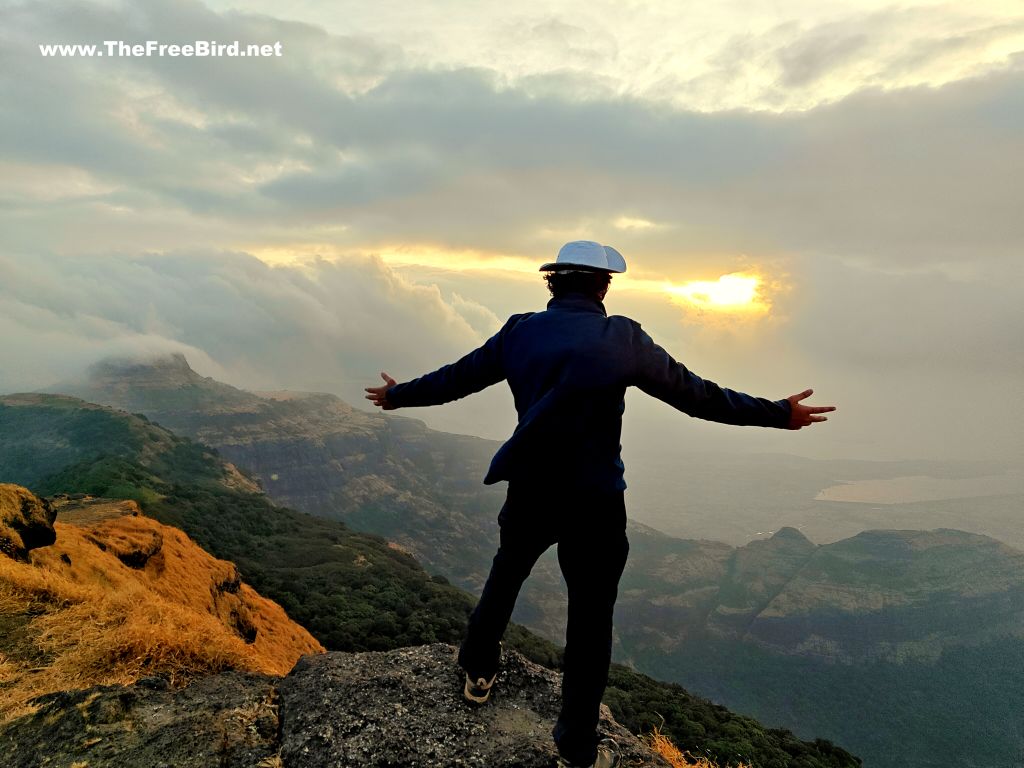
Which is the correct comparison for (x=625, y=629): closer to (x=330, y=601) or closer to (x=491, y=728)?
(x=330, y=601)

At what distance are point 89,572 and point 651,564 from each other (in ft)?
671

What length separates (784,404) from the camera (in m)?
4.53

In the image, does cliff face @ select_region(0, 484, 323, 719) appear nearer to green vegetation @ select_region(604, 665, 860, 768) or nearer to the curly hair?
the curly hair

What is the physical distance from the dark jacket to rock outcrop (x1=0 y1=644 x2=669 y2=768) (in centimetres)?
221

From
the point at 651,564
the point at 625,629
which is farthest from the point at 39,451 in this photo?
the point at 651,564

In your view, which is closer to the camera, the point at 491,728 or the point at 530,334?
the point at 530,334

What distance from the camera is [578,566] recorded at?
4.41m

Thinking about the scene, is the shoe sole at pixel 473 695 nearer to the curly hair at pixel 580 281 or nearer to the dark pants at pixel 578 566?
the dark pants at pixel 578 566

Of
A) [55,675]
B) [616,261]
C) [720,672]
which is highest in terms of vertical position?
[616,261]

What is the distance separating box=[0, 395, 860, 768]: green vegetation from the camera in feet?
102

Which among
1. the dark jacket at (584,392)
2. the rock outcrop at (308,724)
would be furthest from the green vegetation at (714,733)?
the dark jacket at (584,392)

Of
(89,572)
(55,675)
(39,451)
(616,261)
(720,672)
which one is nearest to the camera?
(616,261)

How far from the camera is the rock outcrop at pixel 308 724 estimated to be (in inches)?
159

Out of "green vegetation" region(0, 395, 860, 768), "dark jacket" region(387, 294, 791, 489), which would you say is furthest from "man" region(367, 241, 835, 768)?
"green vegetation" region(0, 395, 860, 768)
